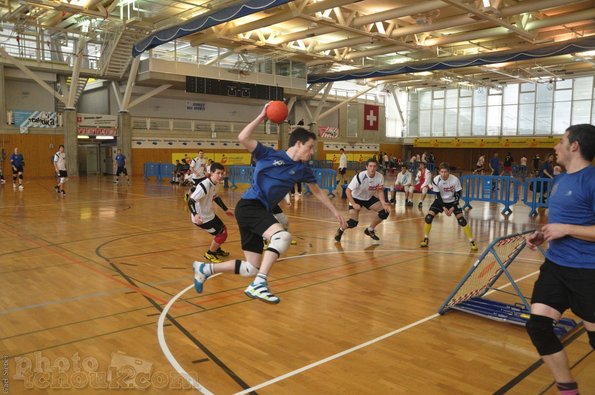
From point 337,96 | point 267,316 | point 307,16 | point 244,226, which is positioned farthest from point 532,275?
point 337,96

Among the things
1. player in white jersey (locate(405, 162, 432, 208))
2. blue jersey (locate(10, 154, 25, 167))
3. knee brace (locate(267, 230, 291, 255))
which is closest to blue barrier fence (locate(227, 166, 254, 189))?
player in white jersey (locate(405, 162, 432, 208))

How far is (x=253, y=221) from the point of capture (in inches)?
202

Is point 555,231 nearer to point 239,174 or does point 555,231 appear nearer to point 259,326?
point 259,326

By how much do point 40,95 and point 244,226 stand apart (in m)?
31.5

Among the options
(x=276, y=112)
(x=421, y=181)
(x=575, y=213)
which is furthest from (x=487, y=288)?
(x=421, y=181)

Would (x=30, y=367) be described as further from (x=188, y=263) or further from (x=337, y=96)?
(x=337, y=96)

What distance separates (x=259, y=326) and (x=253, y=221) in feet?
4.23

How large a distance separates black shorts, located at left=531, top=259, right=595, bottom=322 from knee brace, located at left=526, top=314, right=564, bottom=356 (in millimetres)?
129

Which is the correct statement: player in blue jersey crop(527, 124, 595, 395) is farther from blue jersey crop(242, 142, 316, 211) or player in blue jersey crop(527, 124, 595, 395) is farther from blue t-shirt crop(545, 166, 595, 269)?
blue jersey crop(242, 142, 316, 211)

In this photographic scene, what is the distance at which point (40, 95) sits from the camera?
103 ft

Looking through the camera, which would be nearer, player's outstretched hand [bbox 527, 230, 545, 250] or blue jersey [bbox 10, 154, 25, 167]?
player's outstretched hand [bbox 527, 230, 545, 250]

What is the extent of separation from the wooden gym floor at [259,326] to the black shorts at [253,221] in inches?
38.8

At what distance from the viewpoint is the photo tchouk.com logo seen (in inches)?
159

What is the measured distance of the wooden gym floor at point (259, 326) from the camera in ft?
13.8
